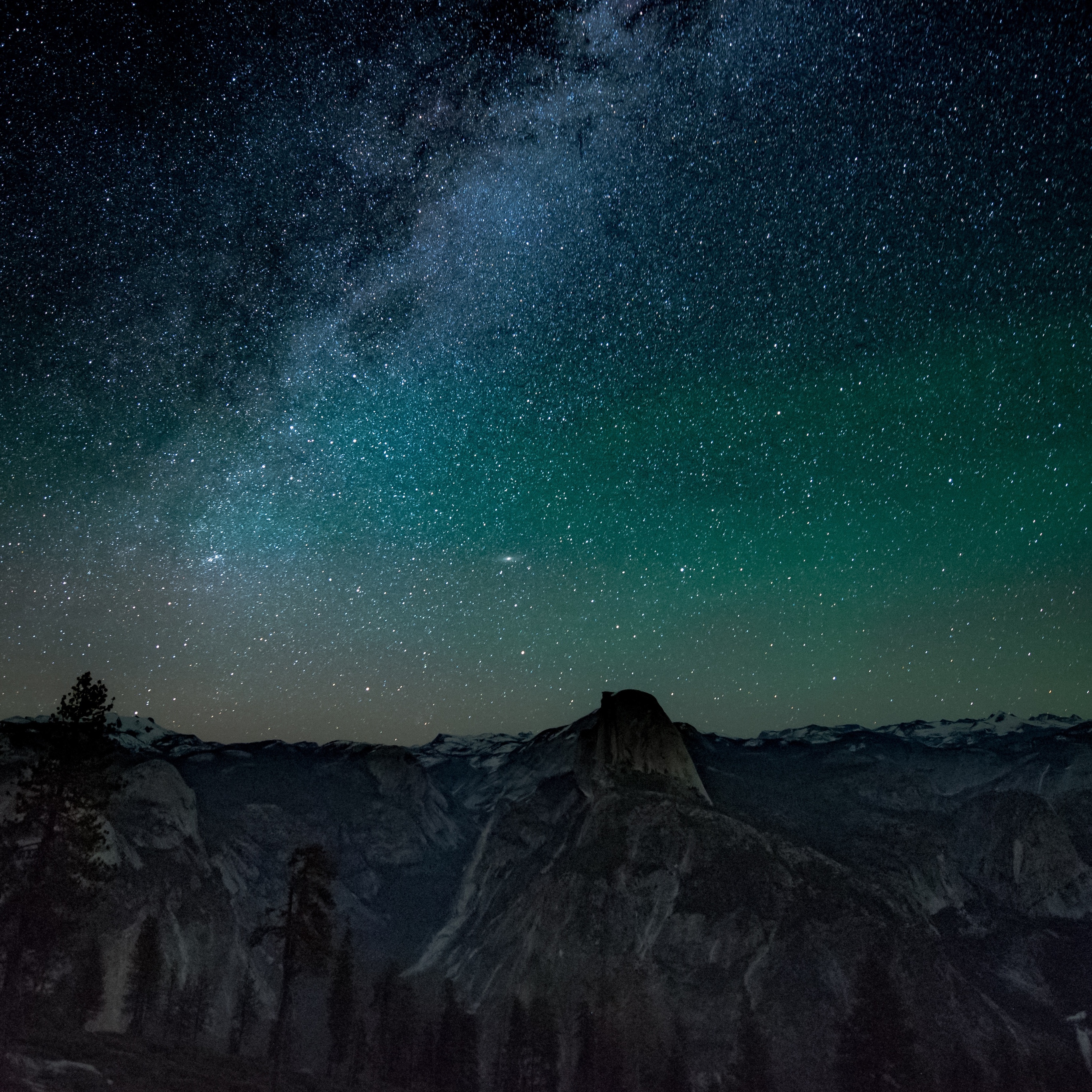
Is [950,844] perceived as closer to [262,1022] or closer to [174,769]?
[262,1022]

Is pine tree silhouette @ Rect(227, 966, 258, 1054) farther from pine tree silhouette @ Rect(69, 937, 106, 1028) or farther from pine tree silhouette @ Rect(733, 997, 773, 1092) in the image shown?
pine tree silhouette @ Rect(733, 997, 773, 1092)

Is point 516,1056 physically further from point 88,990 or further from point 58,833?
point 58,833

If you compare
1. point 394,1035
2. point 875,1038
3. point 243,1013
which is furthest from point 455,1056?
point 875,1038

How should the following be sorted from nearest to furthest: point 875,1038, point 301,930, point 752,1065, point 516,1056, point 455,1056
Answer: point 301,930 < point 875,1038 < point 455,1056 < point 752,1065 < point 516,1056

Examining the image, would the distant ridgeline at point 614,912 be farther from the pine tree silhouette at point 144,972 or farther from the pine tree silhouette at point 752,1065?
the pine tree silhouette at point 752,1065

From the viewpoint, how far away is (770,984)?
105 meters

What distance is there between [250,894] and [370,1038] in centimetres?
5410

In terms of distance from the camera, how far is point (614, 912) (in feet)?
388

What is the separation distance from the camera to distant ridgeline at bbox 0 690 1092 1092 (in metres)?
71.2

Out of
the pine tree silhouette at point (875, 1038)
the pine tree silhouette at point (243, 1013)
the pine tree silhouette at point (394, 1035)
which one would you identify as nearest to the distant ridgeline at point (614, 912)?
the pine tree silhouette at point (875, 1038)

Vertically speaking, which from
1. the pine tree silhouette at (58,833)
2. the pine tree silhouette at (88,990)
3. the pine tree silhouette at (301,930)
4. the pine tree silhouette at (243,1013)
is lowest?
the pine tree silhouette at (243,1013)

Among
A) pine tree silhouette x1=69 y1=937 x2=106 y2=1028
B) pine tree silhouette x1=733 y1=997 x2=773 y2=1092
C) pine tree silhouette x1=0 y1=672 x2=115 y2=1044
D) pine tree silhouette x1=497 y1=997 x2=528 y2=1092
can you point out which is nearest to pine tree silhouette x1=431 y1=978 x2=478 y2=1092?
pine tree silhouette x1=497 y1=997 x2=528 y2=1092

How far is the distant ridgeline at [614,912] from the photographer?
71.2 meters

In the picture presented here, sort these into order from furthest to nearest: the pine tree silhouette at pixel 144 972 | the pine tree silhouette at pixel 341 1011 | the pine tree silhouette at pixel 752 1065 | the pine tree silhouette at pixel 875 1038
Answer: the pine tree silhouette at pixel 752 1065 → the pine tree silhouette at pixel 341 1011 → the pine tree silhouette at pixel 144 972 → the pine tree silhouette at pixel 875 1038
